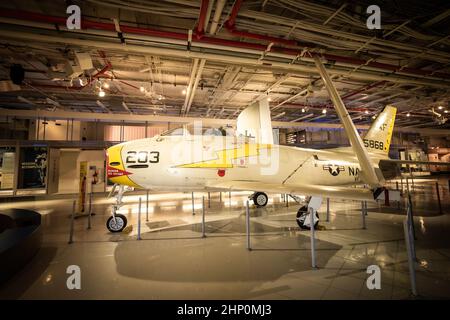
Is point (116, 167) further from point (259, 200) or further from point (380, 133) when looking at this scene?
point (380, 133)

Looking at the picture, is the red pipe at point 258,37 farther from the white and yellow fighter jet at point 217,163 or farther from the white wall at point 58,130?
the white wall at point 58,130

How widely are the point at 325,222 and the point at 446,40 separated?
6014 mm

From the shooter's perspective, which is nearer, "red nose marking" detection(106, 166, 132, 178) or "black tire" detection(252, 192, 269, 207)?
"red nose marking" detection(106, 166, 132, 178)

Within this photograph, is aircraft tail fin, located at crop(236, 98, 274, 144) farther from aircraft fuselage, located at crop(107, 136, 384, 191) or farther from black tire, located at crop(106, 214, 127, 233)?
black tire, located at crop(106, 214, 127, 233)

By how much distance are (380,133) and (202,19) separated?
7726mm

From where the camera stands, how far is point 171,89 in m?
9.20

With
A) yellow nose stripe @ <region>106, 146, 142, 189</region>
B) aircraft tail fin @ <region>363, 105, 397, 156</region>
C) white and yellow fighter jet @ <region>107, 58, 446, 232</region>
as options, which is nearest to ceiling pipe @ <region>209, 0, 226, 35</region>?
white and yellow fighter jet @ <region>107, 58, 446, 232</region>

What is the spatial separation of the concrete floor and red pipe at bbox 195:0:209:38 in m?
4.88

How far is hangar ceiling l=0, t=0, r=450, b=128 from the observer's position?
4.38m

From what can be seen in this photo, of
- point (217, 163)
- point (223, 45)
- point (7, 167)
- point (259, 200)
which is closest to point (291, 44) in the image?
point (223, 45)

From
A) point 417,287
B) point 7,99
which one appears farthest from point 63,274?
point 7,99

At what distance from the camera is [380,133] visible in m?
7.64

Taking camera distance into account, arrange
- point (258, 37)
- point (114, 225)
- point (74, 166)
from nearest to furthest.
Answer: point (258, 37)
point (114, 225)
point (74, 166)
